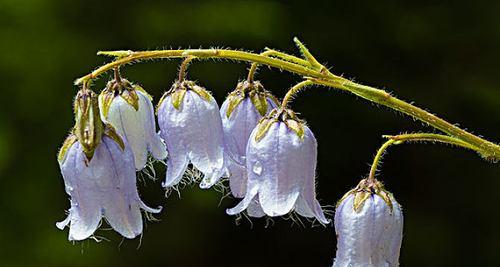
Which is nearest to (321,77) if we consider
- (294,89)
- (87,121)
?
(294,89)

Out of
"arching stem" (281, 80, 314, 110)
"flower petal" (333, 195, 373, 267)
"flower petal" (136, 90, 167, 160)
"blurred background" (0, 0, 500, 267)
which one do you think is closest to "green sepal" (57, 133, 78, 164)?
"flower petal" (136, 90, 167, 160)

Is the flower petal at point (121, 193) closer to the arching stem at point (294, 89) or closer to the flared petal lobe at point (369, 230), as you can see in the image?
the arching stem at point (294, 89)

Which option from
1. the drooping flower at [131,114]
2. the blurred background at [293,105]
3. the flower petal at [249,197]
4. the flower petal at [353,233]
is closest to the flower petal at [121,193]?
the drooping flower at [131,114]

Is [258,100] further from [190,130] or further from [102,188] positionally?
[102,188]

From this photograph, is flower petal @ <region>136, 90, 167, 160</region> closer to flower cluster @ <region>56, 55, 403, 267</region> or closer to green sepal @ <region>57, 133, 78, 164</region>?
flower cluster @ <region>56, 55, 403, 267</region>

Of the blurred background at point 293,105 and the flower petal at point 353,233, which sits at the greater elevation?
the blurred background at point 293,105

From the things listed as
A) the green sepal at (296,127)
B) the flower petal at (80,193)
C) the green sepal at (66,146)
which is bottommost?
the flower petal at (80,193)
